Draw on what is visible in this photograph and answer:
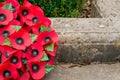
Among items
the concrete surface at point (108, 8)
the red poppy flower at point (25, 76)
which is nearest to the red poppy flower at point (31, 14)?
the red poppy flower at point (25, 76)

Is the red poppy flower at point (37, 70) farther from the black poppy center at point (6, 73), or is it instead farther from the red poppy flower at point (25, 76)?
the black poppy center at point (6, 73)

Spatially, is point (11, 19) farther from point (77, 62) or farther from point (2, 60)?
point (77, 62)

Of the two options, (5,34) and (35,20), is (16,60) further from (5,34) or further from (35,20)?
(35,20)

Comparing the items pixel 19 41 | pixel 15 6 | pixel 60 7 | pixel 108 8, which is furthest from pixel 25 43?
pixel 60 7

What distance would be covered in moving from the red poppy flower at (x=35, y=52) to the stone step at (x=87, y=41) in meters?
0.32

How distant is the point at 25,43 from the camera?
134 inches

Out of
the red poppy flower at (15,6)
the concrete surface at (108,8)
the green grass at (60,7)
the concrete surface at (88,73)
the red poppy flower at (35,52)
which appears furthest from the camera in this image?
the green grass at (60,7)

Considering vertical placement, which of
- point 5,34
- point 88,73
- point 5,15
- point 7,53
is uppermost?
point 5,15

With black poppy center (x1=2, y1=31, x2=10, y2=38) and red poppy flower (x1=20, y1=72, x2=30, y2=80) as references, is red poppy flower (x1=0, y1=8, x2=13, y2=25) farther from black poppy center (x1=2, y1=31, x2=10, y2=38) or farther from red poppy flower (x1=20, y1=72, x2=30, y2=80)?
red poppy flower (x1=20, y1=72, x2=30, y2=80)

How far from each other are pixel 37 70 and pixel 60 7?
1.28 meters


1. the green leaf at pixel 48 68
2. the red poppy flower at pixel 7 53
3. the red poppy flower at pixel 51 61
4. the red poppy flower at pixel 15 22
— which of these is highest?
the red poppy flower at pixel 15 22

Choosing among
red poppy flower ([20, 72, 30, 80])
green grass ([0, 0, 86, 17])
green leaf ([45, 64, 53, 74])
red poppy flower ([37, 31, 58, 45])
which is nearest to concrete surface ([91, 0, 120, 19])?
green grass ([0, 0, 86, 17])

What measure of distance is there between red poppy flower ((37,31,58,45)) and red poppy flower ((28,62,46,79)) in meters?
0.19

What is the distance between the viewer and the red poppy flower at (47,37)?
350 centimetres
